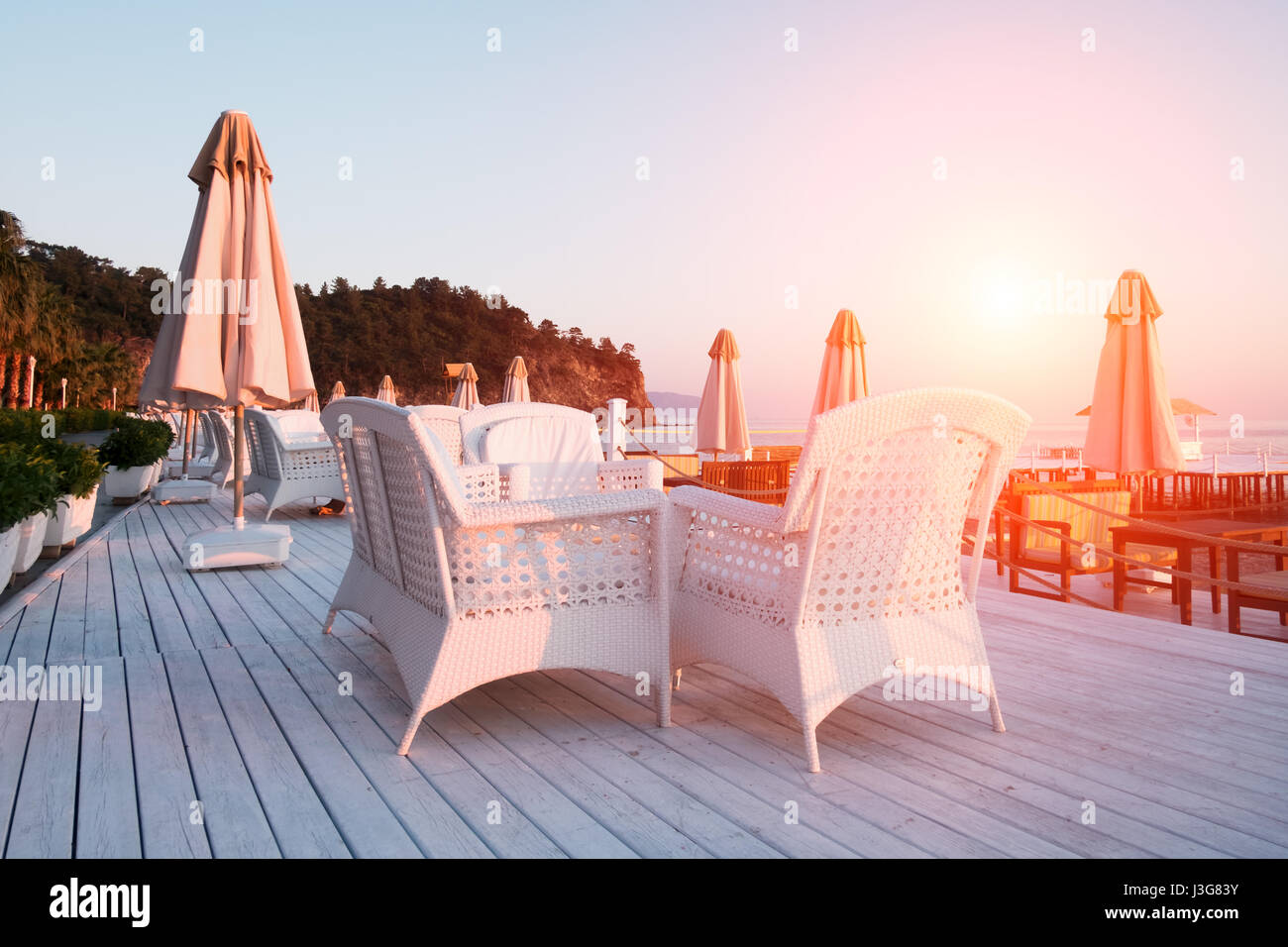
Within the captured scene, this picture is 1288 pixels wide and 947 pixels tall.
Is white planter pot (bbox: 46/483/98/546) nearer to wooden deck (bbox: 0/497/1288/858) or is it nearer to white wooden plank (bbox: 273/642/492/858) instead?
wooden deck (bbox: 0/497/1288/858)

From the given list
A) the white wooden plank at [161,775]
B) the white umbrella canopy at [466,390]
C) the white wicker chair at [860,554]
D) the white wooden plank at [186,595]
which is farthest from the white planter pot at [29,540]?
the white umbrella canopy at [466,390]

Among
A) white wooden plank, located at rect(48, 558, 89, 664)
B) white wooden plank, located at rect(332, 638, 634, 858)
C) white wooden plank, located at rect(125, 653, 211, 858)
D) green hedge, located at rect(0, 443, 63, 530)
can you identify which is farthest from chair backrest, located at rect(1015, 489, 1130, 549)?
green hedge, located at rect(0, 443, 63, 530)

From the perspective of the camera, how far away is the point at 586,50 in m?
11.5

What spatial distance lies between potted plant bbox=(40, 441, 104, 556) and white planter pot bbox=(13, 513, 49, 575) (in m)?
0.35

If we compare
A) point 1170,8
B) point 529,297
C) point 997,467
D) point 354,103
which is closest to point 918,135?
point 1170,8

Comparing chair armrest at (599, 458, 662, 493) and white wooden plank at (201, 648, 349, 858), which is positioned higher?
chair armrest at (599, 458, 662, 493)

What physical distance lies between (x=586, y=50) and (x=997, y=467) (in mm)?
11276

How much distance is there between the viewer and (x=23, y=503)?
12.3 feet

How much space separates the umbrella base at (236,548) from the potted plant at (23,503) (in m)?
0.77

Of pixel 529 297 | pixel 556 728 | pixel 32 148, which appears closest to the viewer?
pixel 556 728

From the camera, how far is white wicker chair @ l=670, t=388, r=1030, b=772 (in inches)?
78.1

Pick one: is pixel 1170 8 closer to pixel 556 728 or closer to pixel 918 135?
pixel 918 135

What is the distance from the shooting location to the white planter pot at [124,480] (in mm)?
8859

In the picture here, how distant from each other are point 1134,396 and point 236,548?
5.62 m
